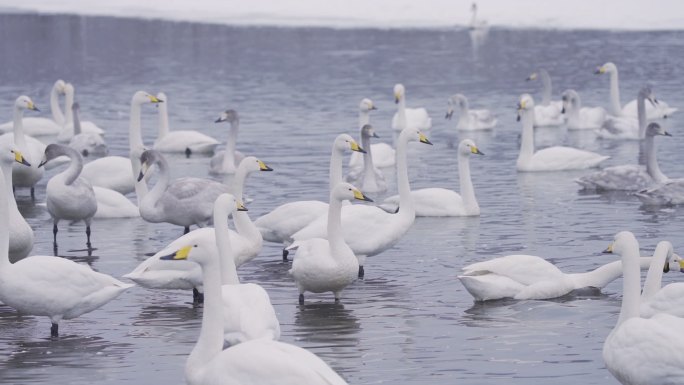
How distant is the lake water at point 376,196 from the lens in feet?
33.0

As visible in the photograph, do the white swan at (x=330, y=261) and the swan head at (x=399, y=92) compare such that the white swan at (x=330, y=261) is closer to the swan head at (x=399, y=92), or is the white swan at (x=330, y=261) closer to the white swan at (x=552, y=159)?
the white swan at (x=552, y=159)

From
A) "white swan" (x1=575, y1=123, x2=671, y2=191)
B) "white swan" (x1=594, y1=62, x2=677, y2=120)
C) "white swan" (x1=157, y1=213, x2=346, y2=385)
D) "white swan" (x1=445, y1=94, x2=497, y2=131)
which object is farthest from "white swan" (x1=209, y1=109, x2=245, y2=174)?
"white swan" (x1=157, y1=213, x2=346, y2=385)

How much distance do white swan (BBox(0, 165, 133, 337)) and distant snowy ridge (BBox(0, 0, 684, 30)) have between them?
3791 cm

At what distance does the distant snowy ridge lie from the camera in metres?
48.4

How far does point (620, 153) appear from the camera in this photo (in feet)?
73.6

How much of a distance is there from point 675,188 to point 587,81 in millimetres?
17947

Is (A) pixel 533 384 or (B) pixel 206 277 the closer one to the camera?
(B) pixel 206 277

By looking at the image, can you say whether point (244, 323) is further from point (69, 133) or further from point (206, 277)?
point (69, 133)

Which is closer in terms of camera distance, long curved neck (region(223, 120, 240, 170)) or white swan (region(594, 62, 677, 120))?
long curved neck (region(223, 120, 240, 170))

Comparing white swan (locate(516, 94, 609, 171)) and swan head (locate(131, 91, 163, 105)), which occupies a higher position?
swan head (locate(131, 91, 163, 105))

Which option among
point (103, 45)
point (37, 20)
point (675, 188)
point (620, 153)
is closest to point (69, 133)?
point (620, 153)

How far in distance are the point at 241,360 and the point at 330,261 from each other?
13.8 ft

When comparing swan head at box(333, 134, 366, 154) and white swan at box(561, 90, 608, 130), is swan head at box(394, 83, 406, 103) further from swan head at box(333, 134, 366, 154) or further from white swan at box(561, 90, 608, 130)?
swan head at box(333, 134, 366, 154)

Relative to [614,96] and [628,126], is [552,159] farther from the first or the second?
[614,96]
